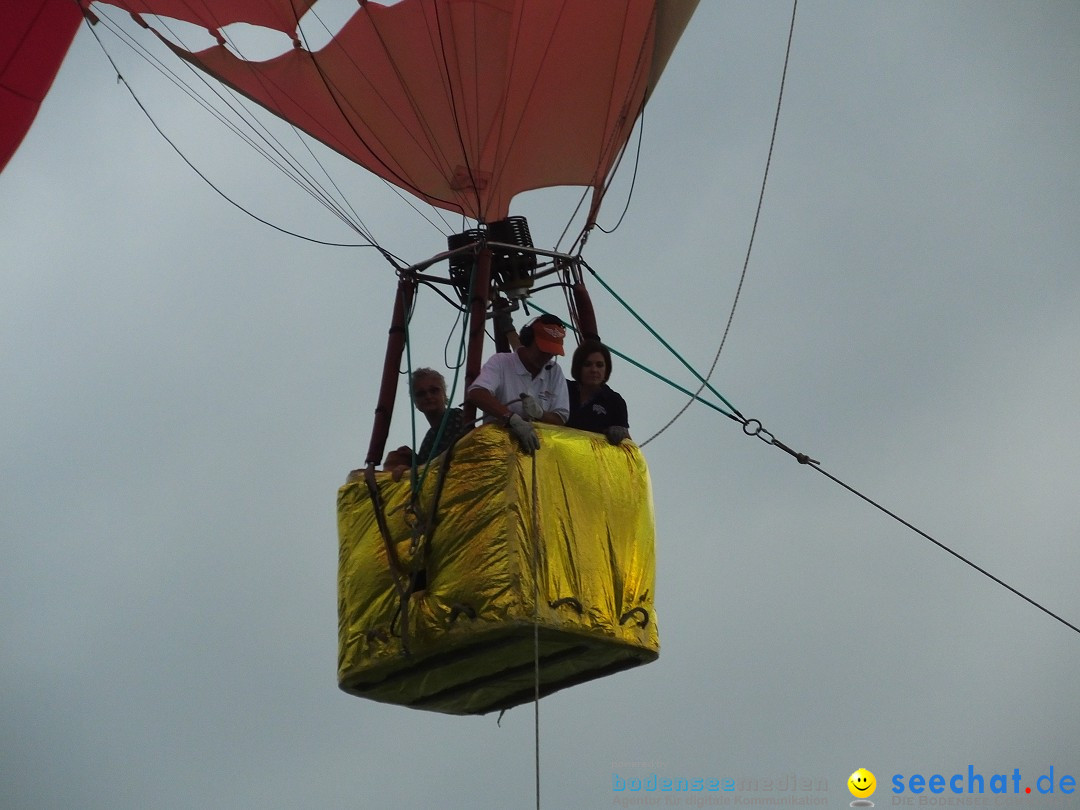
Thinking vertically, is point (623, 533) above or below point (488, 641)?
above

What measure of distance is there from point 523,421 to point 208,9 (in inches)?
160

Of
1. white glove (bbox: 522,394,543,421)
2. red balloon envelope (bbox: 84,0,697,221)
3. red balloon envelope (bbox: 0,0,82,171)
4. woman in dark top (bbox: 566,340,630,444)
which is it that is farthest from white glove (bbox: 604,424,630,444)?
red balloon envelope (bbox: 0,0,82,171)

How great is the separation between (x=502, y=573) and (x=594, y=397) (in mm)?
1214

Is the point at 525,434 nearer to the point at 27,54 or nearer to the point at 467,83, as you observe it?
the point at 467,83

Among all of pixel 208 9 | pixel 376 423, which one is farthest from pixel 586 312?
pixel 208 9

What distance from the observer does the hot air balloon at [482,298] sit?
9.68 meters

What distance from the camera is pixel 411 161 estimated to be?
484 inches

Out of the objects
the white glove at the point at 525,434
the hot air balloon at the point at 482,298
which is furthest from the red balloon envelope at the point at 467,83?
the white glove at the point at 525,434

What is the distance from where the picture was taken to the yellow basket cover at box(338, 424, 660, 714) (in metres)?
9.59

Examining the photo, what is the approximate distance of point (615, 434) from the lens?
10.1 metres

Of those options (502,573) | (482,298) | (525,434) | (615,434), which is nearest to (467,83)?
(482,298)

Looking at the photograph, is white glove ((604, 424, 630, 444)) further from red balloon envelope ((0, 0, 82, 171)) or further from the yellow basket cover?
red balloon envelope ((0, 0, 82, 171))

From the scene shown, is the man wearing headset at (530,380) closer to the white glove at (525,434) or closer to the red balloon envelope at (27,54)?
the white glove at (525,434)

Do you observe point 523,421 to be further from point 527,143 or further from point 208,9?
point 208,9
